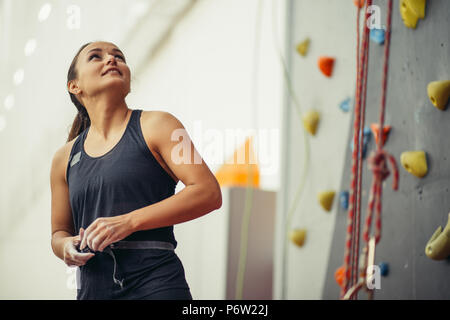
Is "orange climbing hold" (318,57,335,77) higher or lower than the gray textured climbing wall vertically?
higher

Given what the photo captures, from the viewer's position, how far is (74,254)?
637 mm

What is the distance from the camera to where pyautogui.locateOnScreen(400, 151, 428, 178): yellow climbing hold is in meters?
0.86

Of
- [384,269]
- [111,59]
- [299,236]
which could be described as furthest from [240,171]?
[111,59]

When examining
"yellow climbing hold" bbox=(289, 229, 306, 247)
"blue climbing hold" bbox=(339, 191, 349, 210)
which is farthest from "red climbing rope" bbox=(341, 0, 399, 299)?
"yellow climbing hold" bbox=(289, 229, 306, 247)

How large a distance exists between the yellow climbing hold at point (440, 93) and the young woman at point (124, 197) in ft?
1.23

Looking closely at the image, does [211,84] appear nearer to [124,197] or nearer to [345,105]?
[345,105]

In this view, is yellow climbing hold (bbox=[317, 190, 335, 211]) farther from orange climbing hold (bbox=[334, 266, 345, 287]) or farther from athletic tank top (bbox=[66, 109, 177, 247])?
athletic tank top (bbox=[66, 109, 177, 247])

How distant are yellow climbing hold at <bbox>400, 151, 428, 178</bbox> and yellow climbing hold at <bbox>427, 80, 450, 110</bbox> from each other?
3.2 inches

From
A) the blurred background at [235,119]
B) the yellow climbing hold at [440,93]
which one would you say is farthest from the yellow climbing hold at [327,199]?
the yellow climbing hold at [440,93]

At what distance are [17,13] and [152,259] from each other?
476mm

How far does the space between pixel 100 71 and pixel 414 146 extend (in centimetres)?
50

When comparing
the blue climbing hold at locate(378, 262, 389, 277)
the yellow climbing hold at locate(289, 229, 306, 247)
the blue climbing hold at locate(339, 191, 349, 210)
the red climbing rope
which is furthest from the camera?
the yellow climbing hold at locate(289, 229, 306, 247)

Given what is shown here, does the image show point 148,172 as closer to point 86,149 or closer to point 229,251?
point 86,149
